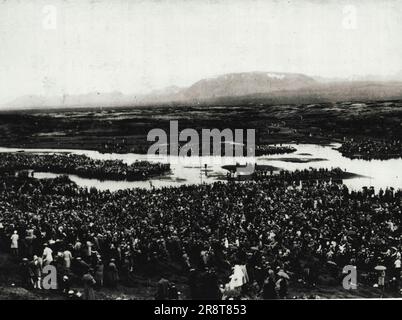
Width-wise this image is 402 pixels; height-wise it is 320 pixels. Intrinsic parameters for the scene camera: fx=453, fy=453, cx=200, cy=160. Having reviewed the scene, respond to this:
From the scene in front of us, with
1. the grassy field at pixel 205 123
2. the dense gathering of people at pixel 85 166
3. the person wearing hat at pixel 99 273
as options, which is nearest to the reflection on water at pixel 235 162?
the dense gathering of people at pixel 85 166

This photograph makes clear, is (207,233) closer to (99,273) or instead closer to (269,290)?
(269,290)

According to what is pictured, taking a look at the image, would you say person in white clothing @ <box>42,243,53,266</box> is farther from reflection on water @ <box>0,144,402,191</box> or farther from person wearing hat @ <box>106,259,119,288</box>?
reflection on water @ <box>0,144,402,191</box>

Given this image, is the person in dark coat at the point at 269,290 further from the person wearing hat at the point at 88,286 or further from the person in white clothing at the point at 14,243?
the person in white clothing at the point at 14,243

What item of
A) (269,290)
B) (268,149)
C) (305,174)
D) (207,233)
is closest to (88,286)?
(207,233)

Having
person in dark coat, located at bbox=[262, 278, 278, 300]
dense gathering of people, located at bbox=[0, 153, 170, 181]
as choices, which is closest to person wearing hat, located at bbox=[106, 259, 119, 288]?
dense gathering of people, located at bbox=[0, 153, 170, 181]
